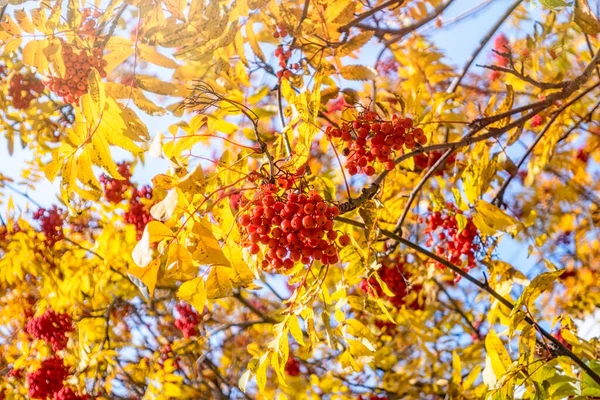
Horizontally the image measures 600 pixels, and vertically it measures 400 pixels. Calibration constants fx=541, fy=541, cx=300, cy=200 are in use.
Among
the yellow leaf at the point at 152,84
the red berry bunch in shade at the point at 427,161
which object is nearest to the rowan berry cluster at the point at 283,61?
the yellow leaf at the point at 152,84

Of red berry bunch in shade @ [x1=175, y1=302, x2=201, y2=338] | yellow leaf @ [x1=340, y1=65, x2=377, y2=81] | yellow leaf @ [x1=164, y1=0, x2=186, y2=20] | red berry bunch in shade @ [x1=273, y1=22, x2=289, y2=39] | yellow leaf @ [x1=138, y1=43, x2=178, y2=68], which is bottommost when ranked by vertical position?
yellow leaf @ [x1=164, y1=0, x2=186, y2=20]

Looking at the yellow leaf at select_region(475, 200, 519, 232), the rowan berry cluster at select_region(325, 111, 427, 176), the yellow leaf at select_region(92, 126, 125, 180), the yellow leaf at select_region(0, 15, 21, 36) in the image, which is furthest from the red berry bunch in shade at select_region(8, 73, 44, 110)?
the yellow leaf at select_region(475, 200, 519, 232)

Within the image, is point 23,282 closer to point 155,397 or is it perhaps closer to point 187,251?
point 155,397

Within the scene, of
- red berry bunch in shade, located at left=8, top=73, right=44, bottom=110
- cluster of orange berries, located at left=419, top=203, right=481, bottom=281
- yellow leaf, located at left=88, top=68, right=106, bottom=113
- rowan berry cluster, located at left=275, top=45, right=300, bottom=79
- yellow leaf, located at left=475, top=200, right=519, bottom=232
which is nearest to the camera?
yellow leaf, located at left=88, top=68, right=106, bottom=113

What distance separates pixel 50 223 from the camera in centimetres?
357

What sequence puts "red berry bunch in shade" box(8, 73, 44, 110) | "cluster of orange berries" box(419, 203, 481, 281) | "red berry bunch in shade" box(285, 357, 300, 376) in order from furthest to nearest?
"red berry bunch in shade" box(285, 357, 300, 376) → "red berry bunch in shade" box(8, 73, 44, 110) → "cluster of orange berries" box(419, 203, 481, 281)

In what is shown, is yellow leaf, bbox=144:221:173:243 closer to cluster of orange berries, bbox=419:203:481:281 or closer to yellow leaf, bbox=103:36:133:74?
yellow leaf, bbox=103:36:133:74

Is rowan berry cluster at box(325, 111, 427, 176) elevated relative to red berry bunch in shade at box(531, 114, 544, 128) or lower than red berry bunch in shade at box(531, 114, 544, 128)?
lower

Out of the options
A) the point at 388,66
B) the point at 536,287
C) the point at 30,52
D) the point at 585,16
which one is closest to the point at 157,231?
the point at 30,52

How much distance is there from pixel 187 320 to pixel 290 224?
269 centimetres

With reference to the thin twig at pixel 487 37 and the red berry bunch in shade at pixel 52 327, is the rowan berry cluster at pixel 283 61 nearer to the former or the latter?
the thin twig at pixel 487 37

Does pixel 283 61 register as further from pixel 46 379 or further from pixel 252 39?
pixel 46 379

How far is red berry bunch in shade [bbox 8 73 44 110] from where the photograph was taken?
3.49 metres

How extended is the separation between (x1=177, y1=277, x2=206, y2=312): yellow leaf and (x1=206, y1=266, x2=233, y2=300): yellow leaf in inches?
1.4
